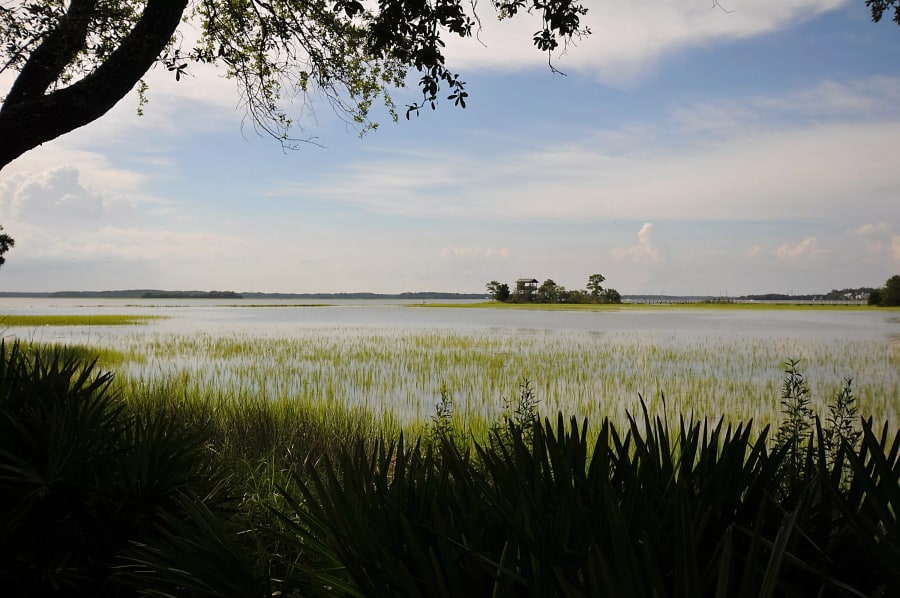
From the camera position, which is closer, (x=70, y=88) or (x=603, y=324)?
(x=70, y=88)

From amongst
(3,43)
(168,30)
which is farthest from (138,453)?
(3,43)

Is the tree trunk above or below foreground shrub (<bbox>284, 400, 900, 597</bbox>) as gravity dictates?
above

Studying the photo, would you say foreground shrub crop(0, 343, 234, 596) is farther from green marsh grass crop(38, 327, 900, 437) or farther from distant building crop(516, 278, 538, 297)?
distant building crop(516, 278, 538, 297)

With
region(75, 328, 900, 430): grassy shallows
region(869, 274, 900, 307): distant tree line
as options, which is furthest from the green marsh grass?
region(869, 274, 900, 307): distant tree line

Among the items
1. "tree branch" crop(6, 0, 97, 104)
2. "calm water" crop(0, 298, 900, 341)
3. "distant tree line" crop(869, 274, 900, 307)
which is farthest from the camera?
"distant tree line" crop(869, 274, 900, 307)

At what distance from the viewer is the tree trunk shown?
7262mm

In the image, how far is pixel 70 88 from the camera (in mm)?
7410

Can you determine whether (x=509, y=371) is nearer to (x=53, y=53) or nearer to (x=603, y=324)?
→ (x=53, y=53)

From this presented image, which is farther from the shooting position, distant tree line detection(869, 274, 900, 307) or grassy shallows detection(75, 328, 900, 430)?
distant tree line detection(869, 274, 900, 307)

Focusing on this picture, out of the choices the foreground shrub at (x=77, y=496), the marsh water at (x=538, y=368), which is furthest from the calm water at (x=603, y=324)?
the foreground shrub at (x=77, y=496)


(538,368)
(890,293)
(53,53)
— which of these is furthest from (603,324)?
(890,293)

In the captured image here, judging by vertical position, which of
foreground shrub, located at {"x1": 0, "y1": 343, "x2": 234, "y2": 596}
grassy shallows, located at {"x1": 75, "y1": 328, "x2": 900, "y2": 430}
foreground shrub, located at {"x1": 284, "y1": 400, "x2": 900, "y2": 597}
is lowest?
grassy shallows, located at {"x1": 75, "y1": 328, "x2": 900, "y2": 430}

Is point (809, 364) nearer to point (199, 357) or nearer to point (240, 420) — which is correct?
point (240, 420)

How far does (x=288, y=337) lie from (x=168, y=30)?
74.8 feet
